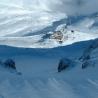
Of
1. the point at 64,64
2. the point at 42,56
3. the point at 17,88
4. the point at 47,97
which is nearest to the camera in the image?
the point at 47,97

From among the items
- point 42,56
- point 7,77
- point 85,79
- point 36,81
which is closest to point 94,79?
point 85,79

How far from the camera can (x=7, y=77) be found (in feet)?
239

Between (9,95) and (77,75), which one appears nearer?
(9,95)

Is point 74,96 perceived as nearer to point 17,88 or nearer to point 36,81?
point 17,88

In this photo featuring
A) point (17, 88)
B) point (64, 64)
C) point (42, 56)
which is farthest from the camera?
Answer: point (42, 56)

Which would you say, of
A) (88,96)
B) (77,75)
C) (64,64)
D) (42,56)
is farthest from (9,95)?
(42,56)

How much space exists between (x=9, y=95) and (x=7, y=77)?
15996 millimetres

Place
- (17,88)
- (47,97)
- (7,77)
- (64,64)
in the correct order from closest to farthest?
(47,97), (17,88), (7,77), (64,64)

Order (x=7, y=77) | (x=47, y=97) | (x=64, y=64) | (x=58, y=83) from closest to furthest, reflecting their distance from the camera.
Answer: (x=47, y=97) → (x=58, y=83) → (x=7, y=77) → (x=64, y=64)

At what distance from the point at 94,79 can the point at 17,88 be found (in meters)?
10.2

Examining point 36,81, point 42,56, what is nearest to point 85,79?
point 36,81

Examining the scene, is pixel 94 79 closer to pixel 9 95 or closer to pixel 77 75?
pixel 77 75

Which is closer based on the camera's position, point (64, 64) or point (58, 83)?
point (58, 83)

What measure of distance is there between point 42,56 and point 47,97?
9006cm
